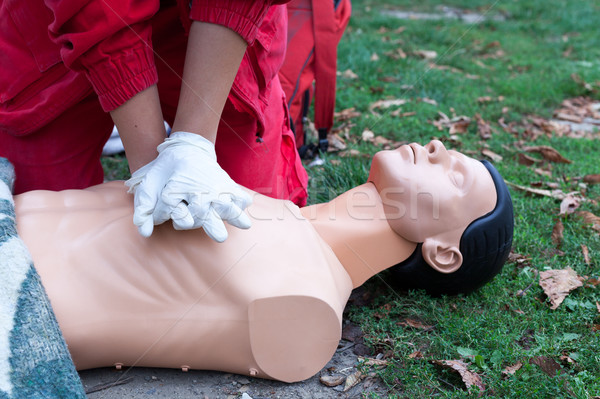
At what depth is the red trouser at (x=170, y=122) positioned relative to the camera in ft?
8.29

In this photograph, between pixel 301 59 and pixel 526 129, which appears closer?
pixel 301 59

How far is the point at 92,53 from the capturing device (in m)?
1.80

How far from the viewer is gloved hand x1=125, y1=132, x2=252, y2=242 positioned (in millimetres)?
1840

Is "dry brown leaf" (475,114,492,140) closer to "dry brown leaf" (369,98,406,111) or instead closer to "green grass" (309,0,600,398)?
"green grass" (309,0,600,398)

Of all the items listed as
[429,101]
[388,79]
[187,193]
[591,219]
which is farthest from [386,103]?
[187,193]

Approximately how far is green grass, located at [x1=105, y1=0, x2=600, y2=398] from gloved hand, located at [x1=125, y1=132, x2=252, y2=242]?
2.73 ft

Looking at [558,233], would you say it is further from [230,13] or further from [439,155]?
[230,13]

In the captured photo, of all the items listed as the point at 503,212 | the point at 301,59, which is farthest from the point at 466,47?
the point at 503,212

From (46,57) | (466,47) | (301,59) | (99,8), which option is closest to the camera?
(99,8)

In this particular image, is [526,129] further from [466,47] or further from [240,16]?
[240,16]

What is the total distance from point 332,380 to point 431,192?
2.66 ft

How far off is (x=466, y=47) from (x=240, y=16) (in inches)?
204

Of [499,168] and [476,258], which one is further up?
[476,258]

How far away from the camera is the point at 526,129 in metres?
4.43
